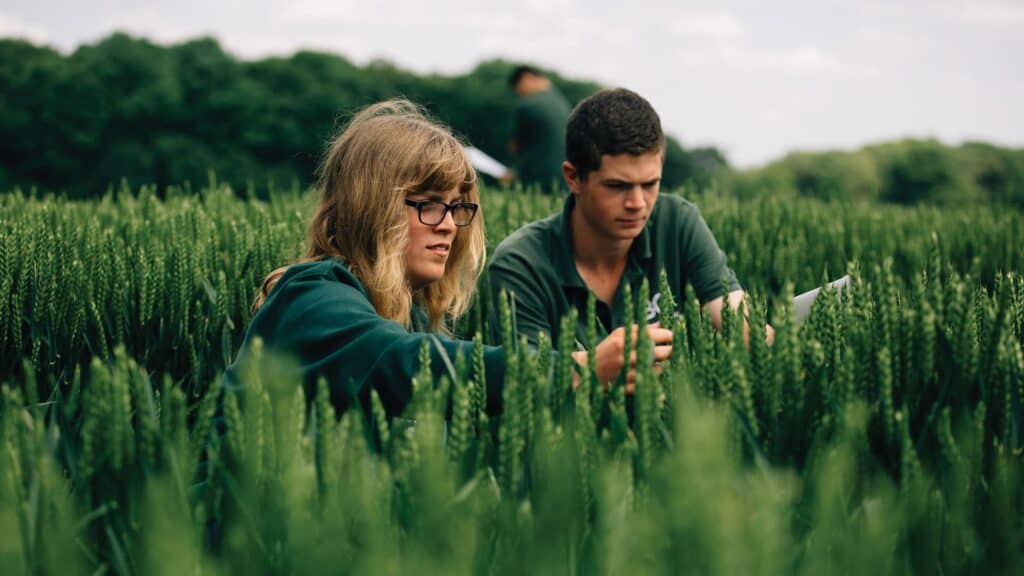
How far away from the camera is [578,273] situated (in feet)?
12.0

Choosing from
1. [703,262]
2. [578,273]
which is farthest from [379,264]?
[703,262]

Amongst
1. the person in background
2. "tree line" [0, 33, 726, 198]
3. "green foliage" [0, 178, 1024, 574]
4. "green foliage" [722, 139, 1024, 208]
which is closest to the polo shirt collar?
"green foliage" [0, 178, 1024, 574]

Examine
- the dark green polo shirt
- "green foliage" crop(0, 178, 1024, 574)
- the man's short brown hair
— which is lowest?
the dark green polo shirt

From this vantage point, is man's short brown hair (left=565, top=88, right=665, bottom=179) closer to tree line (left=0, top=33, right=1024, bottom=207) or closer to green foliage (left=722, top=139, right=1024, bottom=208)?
tree line (left=0, top=33, right=1024, bottom=207)

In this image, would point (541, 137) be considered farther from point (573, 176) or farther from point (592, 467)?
point (592, 467)

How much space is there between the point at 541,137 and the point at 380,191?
23.3 feet

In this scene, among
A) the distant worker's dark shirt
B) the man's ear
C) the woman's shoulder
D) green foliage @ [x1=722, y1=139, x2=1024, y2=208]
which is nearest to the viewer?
the woman's shoulder

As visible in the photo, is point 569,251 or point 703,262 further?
point 703,262

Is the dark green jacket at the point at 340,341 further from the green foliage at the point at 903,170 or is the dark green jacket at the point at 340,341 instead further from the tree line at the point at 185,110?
the green foliage at the point at 903,170

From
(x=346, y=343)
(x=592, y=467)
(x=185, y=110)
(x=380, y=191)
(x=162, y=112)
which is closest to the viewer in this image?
(x=592, y=467)

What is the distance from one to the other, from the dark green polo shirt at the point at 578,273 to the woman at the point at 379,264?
291 mm

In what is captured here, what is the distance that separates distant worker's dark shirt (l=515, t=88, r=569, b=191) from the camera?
9.50 m

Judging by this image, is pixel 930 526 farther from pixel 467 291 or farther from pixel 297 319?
pixel 467 291

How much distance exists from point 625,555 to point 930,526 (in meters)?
0.40
